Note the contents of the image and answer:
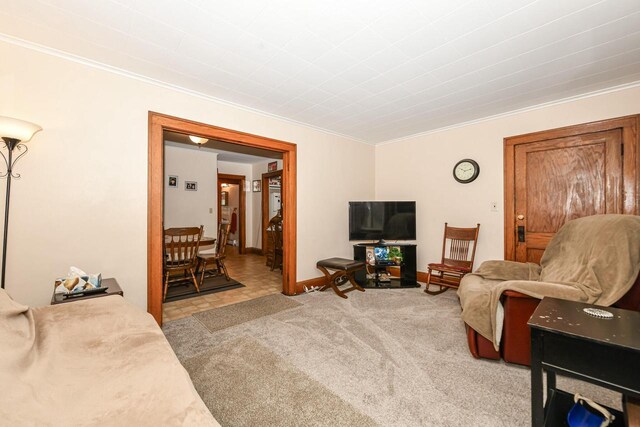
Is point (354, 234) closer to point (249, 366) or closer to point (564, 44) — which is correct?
point (249, 366)

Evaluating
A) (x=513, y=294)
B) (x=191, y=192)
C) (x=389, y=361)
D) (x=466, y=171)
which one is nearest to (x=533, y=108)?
(x=466, y=171)

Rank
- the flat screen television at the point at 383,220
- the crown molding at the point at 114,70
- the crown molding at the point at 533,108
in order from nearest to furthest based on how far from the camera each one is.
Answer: the crown molding at the point at 114,70 < the crown molding at the point at 533,108 < the flat screen television at the point at 383,220

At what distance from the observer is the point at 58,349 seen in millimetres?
1089

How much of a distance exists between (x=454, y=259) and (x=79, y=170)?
4489 millimetres

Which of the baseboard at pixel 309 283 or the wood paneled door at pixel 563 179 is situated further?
the baseboard at pixel 309 283

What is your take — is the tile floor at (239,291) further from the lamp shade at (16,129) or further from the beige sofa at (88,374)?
the lamp shade at (16,129)

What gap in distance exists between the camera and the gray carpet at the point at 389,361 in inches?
63.1

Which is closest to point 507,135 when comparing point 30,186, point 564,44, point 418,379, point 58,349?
point 564,44

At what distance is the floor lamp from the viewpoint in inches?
72.9

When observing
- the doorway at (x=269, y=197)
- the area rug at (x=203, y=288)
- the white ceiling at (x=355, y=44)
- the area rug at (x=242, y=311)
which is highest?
the white ceiling at (x=355, y=44)

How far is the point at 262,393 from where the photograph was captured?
1.75 meters

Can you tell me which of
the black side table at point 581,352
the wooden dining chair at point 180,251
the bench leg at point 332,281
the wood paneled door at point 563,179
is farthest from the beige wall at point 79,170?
the wood paneled door at point 563,179

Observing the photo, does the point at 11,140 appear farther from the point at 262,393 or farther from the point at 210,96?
the point at 262,393

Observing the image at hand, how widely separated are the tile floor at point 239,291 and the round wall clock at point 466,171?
315cm
